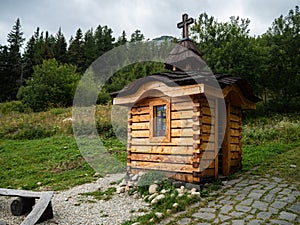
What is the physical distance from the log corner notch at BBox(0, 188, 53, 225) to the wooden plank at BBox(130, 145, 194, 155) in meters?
2.64

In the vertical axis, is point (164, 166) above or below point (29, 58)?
below

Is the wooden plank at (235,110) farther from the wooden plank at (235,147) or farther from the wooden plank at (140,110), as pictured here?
the wooden plank at (140,110)

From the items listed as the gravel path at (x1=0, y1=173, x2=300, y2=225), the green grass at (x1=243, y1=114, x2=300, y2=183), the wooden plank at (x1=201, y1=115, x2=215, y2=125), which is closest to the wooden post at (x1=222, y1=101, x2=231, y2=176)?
the gravel path at (x1=0, y1=173, x2=300, y2=225)

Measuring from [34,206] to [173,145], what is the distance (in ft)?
10.6

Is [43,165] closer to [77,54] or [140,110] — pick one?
[140,110]

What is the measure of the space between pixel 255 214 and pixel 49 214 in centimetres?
370

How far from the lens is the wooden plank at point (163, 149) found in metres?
6.47

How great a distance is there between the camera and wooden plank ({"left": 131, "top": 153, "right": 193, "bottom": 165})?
6.45 m

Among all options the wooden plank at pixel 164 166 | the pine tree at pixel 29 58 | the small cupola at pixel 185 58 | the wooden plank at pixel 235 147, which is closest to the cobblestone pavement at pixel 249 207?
the wooden plank at pixel 164 166

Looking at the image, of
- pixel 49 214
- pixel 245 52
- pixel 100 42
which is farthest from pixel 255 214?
pixel 100 42

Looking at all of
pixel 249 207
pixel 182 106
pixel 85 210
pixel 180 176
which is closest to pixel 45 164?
pixel 85 210

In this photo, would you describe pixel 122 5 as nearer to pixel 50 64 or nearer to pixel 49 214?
pixel 49 214

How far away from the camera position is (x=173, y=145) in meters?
6.71

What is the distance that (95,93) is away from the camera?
21406mm
